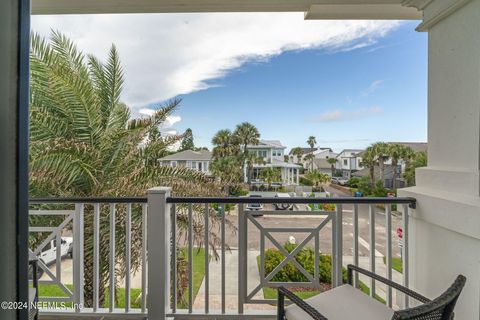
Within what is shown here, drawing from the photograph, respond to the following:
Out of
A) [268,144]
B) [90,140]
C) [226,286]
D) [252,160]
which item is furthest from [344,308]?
[268,144]

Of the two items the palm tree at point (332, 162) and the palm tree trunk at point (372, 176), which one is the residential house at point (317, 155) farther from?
the palm tree trunk at point (372, 176)

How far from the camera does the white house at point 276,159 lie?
12578 mm

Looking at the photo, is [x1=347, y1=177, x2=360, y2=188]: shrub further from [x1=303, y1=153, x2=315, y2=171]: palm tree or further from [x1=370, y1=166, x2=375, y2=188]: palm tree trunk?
[x1=303, y1=153, x2=315, y2=171]: palm tree

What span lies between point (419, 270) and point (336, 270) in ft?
2.07

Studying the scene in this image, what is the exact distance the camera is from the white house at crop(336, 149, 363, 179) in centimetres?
1072

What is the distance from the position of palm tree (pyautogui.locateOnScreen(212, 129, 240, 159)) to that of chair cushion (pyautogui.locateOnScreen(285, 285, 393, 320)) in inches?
411

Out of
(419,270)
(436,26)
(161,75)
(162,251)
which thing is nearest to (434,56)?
(436,26)

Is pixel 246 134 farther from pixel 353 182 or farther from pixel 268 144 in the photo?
pixel 353 182

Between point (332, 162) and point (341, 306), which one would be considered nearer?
point (341, 306)

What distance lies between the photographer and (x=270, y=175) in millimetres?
11852

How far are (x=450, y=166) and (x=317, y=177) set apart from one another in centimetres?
1267

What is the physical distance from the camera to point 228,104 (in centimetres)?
1412

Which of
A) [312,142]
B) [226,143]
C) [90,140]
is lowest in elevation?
[90,140]

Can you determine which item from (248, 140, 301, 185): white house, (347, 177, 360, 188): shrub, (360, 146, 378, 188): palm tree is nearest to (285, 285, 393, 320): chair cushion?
(360, 146, 378, 188): palm tree
